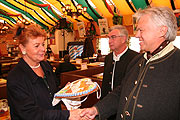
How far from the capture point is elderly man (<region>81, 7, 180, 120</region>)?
1159mm

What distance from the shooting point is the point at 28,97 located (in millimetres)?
1461

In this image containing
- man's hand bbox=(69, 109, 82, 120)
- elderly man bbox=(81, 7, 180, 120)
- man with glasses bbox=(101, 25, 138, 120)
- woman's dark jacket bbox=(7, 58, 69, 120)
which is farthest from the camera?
man with glasses bbox=(101, 25, 138, 120)

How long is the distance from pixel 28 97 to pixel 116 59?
144cm

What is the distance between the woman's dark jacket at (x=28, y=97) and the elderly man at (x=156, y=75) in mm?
709

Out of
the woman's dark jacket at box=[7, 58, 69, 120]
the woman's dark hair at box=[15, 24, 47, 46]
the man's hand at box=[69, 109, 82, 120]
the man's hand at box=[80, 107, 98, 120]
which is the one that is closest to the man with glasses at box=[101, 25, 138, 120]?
the man's hand at box=[80, 107, 98, 120]

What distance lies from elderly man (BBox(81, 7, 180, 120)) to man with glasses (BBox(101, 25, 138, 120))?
909 mm

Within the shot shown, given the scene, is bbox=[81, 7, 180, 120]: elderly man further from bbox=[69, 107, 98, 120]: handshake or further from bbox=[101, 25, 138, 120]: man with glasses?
bbox=[101, 25, 138, 120]: man with glasses

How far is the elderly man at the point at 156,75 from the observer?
1.16 meters

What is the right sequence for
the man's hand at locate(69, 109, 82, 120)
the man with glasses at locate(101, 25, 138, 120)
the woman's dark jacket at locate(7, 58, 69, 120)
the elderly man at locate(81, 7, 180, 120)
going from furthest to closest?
the man with glasses at locate(101, 25, 138, 120) → the man's hand at locate(69, 109, 82, 120) → the woman's dark jacket at locate(7, 58, 69, 120) → the elderly man at locate(81, 7, 180, 120)

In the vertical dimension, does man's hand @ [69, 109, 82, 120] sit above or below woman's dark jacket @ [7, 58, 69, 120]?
below

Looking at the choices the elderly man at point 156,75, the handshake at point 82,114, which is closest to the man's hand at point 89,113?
the handshake at point 82,114

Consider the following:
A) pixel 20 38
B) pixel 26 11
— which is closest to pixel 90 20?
pixel 26 11

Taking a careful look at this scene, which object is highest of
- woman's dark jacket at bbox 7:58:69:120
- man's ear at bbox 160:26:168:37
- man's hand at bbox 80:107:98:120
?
man's ear at bbox 160:26:168:37

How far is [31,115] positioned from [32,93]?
20 cm
